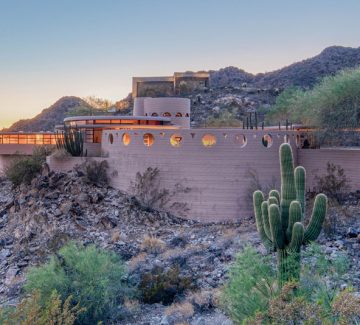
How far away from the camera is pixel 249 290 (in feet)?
26.6

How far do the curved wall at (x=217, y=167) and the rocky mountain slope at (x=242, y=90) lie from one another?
1961 cm

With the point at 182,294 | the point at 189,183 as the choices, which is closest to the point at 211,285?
the point at 182,294

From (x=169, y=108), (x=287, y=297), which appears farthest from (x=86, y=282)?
(x=169, y=108)

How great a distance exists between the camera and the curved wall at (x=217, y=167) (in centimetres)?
1783

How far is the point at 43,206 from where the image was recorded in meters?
18.8

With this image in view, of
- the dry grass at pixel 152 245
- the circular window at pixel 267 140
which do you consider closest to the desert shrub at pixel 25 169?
the dry grass at pixel 152 245

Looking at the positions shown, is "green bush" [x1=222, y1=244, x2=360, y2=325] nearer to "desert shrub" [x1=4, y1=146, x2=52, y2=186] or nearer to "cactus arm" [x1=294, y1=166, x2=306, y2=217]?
"cactus arm" [x1=294, y1=166, x2=306, y2=217]

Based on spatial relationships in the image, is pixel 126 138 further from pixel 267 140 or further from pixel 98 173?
pixel 267 140

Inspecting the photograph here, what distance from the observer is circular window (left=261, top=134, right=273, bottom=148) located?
59.6 feet

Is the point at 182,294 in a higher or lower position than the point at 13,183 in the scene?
lower

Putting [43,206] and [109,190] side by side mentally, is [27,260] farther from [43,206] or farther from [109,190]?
[109,190]

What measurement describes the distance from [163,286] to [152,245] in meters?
3.76

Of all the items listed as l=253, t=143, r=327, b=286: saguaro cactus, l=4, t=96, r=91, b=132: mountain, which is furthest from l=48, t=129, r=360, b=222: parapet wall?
l=4, t=96, r=91, b=132: mountain

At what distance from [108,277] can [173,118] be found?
17.7m
